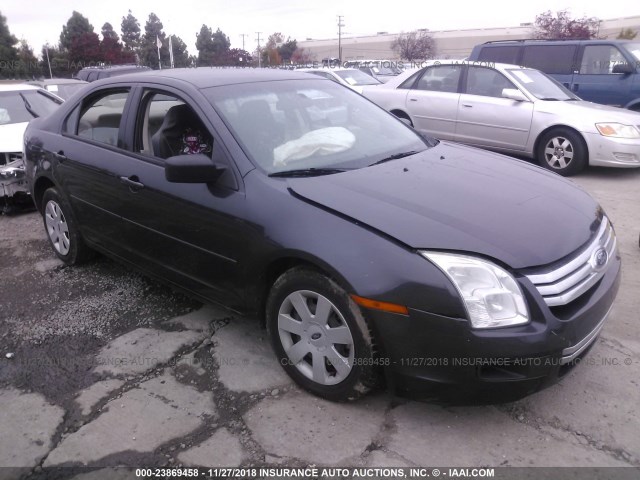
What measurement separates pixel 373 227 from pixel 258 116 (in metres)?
1.22

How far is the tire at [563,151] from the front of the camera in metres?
7.18

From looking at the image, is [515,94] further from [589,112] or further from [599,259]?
[599,259]

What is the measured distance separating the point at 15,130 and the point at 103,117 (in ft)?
11.3

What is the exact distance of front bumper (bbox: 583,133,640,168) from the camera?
698 centimetres

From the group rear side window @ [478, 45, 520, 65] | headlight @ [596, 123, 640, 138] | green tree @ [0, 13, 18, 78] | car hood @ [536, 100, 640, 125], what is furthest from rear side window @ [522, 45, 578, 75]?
green tree @ [0, 13, 18, 78]

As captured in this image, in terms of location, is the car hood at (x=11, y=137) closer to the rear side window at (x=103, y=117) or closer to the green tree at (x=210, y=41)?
the rear side window at (x=103, y=117)

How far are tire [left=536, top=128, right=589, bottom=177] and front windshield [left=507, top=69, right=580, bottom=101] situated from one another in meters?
0.63

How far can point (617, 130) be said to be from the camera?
23.1ft

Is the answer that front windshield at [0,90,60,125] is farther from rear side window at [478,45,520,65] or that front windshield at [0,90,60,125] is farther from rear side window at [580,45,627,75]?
rear side window at [580,45,627,75]

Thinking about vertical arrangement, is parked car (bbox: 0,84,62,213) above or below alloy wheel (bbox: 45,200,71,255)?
above

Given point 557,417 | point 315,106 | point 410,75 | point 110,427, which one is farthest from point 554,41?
point 110,427

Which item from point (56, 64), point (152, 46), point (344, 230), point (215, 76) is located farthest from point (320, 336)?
point (152, 46)

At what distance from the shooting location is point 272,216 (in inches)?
107

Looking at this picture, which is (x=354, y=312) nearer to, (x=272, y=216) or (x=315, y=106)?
(x=272, y=216)
